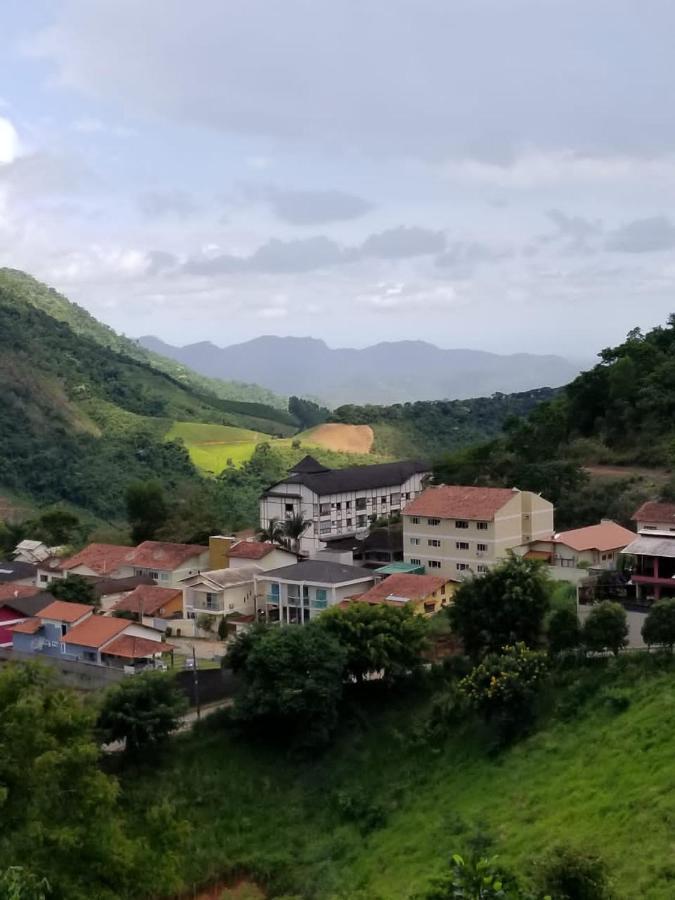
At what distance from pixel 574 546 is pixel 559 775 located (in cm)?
1039

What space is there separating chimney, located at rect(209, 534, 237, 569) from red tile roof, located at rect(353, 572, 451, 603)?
7499 mm

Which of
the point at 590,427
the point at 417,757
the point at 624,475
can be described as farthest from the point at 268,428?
the point at 417,757

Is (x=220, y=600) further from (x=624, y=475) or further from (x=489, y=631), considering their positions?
(x=624, y=475)

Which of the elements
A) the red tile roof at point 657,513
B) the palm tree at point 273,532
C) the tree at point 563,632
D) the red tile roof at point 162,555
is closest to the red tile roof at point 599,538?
the red tile roof at point 657,513

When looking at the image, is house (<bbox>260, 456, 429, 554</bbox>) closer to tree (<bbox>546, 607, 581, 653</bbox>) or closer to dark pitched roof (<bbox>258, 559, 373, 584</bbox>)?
dark pitched roof (<bbox>258, 559, 373, 584</bbox>)

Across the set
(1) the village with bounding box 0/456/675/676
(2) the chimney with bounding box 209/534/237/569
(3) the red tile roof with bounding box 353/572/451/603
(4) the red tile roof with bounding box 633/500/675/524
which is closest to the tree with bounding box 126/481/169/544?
(1) the village with bounding box 0/456/675/676

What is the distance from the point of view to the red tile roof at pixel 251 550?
34719 mm

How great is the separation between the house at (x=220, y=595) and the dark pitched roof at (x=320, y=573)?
0.96 meters

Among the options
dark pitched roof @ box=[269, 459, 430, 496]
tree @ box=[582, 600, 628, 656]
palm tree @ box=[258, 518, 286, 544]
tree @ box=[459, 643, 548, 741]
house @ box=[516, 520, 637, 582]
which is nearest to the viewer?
tree @ box=[459, 643, 548, 741]

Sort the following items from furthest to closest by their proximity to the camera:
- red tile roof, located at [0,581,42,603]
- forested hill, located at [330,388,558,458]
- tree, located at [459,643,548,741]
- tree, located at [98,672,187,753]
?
forested hill, located at [330,388,558,458]
red tile roof, located at [0,581,42,603]
tree, located at [98,672,187,753]
tree, located at [459,643,548,741]

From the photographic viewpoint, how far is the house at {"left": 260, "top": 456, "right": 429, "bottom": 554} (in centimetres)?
3866

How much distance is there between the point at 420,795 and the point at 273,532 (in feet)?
55.1

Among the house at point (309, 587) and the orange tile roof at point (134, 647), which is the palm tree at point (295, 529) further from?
the orange tile roof at point (134, 647)

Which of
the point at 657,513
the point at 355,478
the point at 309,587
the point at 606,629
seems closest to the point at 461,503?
the point at 309,587
